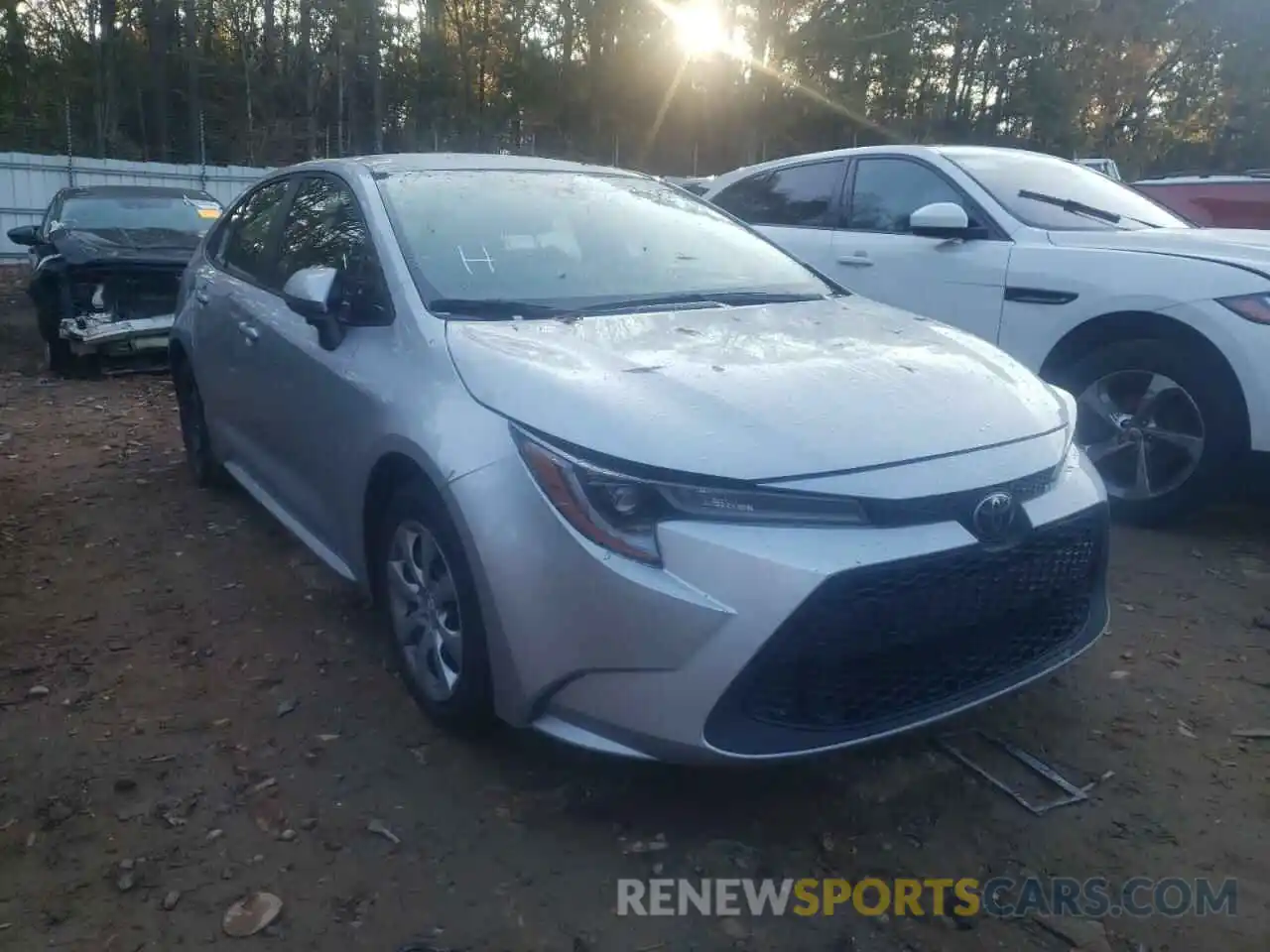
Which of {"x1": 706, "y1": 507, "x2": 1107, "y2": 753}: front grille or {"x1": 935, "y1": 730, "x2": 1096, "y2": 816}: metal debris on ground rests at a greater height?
{"x1": 706, "y1": 507, "x2": 1107, "y2": 753}: front grille

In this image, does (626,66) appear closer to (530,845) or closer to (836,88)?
(836,88)

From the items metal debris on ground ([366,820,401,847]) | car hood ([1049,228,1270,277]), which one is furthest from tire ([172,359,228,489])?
car hood ([1049,228,1270,277])

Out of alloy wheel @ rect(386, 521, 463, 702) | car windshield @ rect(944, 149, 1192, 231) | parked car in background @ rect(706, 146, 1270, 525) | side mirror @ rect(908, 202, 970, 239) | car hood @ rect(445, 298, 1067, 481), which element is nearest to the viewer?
car hood @ rect(445, 298, 1067, 481)

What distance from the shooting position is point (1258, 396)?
4.42 metres

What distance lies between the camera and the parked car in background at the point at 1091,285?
454cm

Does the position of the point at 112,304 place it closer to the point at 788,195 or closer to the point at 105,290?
the point at 105,290

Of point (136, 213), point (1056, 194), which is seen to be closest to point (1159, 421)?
point (1056, 194)

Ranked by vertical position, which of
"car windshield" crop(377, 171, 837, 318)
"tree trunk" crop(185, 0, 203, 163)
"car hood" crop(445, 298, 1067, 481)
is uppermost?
"tree trunk" crop(185, 0, 203, 163)

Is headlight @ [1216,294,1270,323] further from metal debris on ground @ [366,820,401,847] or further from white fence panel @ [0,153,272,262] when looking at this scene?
white fence panel @ [0,153,272,262]

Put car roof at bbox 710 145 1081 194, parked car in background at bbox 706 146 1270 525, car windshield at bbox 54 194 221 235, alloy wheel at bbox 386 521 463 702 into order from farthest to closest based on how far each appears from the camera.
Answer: car windshield at bbox 54 194 221 235 < car roof at bbox 710 145 1081 194 < parked car in background at bbox 706 146 1270 525 < alloy wheel at bbox 386 521 463 702

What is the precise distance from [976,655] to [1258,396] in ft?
8.41

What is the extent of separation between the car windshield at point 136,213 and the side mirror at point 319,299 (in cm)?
656

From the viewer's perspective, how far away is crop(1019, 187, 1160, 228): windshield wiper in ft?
18.0

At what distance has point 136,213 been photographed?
32.2ft
